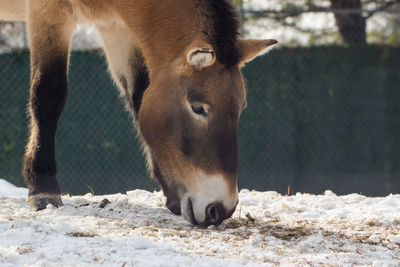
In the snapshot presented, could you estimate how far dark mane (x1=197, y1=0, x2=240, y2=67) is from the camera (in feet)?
11.0

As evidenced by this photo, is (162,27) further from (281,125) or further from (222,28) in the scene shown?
(281,125)

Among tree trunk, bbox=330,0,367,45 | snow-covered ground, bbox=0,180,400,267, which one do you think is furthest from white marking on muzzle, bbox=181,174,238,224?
tree trunk, bbox=330,0,367,45

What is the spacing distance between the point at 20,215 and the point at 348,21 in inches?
266

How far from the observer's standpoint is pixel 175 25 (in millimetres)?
3533

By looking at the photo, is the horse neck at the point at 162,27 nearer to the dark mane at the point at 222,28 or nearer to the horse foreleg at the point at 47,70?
the dark mane at the point at 222,28

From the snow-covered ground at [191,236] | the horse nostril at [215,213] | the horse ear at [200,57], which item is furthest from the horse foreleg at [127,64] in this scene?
the horse nostril at [215,213]

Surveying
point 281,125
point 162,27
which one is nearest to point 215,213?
point 162,27

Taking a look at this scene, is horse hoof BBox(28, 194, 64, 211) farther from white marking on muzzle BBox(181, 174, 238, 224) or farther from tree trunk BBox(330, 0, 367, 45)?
tree trunk BBox(330, 0, 367, 45)

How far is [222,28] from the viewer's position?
3.39 meters

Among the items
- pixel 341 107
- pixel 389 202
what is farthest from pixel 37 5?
pixel 341 107

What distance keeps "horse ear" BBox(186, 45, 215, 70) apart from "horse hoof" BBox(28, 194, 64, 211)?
129 centimetres

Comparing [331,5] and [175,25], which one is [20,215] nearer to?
[175,25]

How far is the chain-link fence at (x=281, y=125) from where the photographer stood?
23.1ft

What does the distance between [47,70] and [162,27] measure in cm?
87
